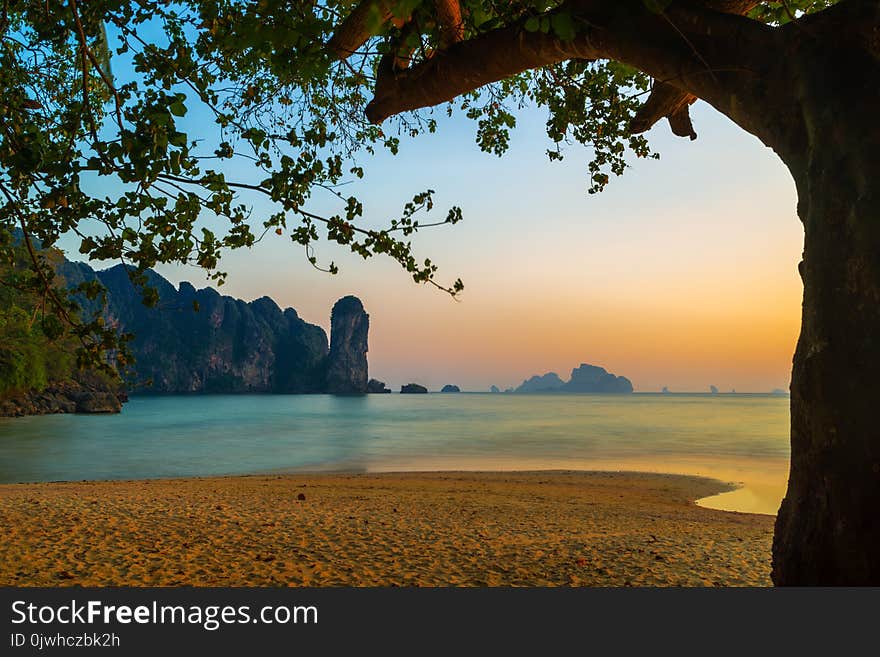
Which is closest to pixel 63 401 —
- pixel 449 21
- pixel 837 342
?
pixel 449 21

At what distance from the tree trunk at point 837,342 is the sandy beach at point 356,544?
234 cm

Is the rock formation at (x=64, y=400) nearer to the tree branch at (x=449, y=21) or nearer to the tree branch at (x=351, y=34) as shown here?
the tree branch at (x=351, y=34)

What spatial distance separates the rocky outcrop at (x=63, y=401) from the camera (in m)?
54.3

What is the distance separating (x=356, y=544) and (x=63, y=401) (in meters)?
70.0

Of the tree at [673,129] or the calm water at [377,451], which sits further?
the calm water at [377,451]

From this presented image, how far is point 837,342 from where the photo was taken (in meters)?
3.00

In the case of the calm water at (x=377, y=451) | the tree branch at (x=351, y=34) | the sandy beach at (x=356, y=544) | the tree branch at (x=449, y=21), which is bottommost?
the calm water at (x=377, y=451)

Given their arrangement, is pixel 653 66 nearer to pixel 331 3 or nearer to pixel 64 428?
pixel 331 3

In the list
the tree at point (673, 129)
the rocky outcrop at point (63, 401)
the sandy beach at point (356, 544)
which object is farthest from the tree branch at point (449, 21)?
the rocky outcrop at point (63, 401)

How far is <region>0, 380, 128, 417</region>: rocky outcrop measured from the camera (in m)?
54.3

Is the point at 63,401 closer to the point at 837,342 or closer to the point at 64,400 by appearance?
the point at 64,400

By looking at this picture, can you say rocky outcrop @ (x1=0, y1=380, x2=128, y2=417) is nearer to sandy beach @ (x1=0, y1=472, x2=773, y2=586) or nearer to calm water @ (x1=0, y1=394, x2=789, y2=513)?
calm water @ (x1=0, y1=394, x2=789, y2=513)

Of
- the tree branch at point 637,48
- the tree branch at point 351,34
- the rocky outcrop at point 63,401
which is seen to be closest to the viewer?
the tree branch at point 637,48

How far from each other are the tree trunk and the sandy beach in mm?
2345
